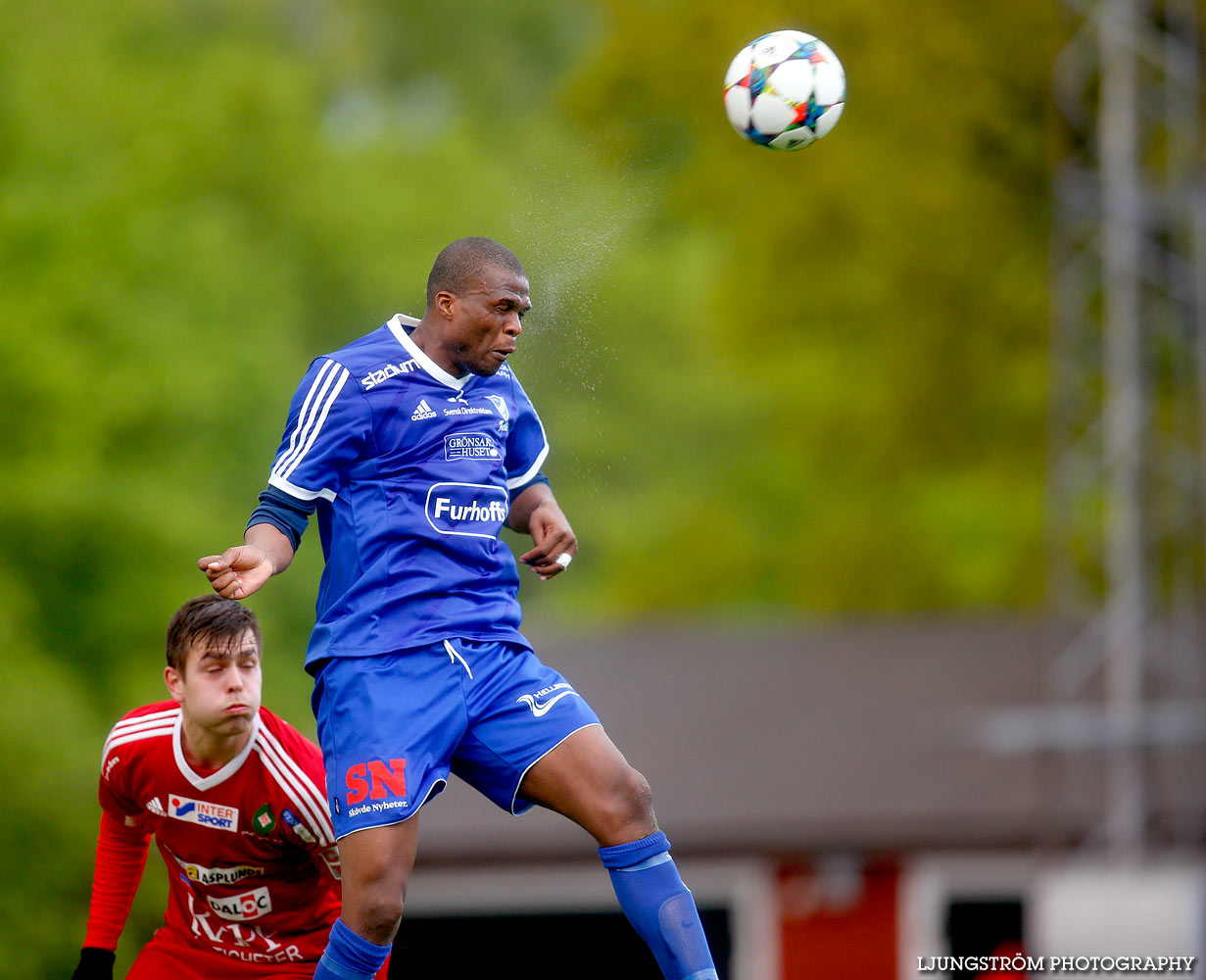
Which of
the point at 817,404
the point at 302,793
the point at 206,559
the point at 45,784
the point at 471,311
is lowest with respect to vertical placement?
the point at 302,793

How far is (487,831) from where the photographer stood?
52.3 feet

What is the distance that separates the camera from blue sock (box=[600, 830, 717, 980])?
15.9 ft

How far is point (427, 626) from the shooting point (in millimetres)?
4977

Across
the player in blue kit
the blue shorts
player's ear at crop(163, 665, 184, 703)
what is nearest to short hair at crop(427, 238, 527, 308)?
the player in blue kit

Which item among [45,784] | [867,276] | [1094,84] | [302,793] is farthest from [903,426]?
[302,793]

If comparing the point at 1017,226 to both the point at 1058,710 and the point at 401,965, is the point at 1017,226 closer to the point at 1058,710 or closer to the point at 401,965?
the point at 1058,710

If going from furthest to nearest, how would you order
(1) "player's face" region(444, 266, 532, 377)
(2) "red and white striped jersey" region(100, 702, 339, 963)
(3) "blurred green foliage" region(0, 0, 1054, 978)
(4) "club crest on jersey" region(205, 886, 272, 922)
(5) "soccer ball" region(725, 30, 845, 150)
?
1. (3) "blurred green foliage" region(0, 0, 1054, 978)
2. (5) "soccer ball" region(725, 30, 845, 150)
3. (4) "club crest on jersey" region(205, 886, 272, 922)
4. (2) "red and white striped jersey" region(100, 702, 339, 963)
5. (1) "player's face" region(444, 266, 532, 377)

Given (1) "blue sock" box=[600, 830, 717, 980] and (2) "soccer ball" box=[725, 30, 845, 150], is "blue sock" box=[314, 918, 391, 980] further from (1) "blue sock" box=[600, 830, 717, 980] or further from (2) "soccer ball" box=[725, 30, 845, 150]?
(2) "soccer ball" box=[725, 30, 845, 150]

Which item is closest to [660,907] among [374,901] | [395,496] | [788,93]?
[374,901]

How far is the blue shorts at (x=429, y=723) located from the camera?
480 cm

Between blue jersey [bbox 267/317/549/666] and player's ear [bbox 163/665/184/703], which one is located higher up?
blue jersey [bbox 267/317/549/666]

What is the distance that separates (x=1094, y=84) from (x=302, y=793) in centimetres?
1514

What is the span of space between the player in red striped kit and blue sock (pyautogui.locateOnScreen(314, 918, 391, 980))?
0.58m

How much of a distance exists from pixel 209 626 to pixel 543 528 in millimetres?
1059
